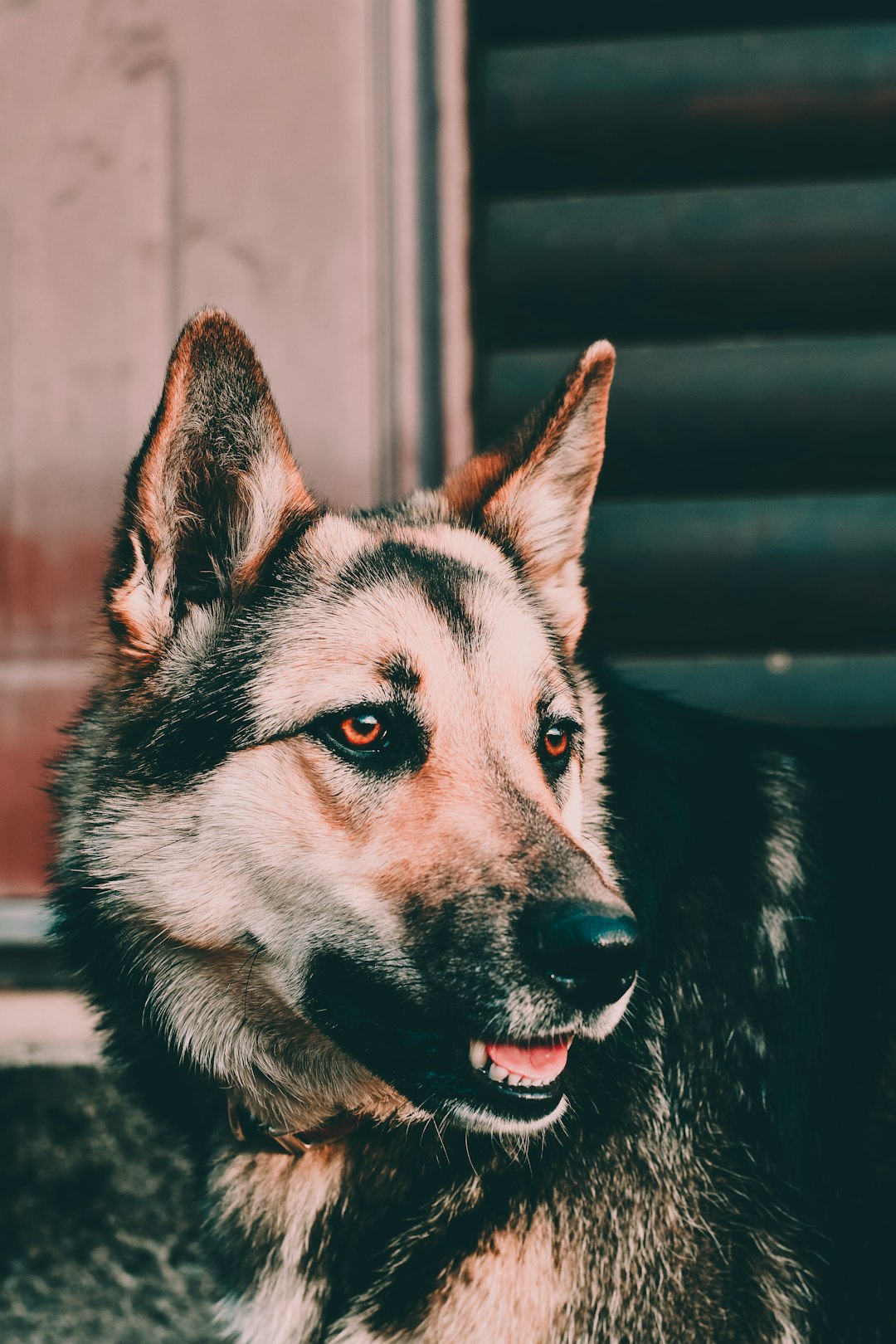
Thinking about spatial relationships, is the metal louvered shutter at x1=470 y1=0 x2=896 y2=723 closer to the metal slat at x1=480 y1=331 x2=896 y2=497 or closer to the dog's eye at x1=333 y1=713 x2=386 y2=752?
the metal slat at x1=480 y1=331 x2=896 y2=497

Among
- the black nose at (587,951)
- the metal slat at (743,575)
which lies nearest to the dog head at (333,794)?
the black nose at (587,951)

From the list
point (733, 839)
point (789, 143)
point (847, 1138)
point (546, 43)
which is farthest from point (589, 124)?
point (847, 1138)

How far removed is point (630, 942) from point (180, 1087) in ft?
3.17

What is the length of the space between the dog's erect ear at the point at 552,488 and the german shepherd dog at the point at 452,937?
0.01 metres

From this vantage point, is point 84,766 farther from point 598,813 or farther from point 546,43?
point 546,43

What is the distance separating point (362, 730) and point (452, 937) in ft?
1.24

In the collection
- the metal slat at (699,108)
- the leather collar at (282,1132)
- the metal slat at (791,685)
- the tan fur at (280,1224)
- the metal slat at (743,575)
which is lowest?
the tan fur at (280,1224)

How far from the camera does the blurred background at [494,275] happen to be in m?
2.98

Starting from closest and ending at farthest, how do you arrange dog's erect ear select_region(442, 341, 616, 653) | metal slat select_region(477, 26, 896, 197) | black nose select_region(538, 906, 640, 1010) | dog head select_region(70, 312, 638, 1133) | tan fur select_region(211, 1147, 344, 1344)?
black nose select_region(538, 906, 640, 1010) < dog head select_region(70, 312, 638, 1133) < tan fur select_region(211, 1147, 344, 1344) < dog's erect ear select_region(442, 341, 616, 653) < metal slat select_region(477, 26, 896, 197)

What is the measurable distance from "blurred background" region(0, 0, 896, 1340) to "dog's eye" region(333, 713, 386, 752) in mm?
1484

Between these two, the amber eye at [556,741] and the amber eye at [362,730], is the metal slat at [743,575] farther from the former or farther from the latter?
the amber eye at [362,730]

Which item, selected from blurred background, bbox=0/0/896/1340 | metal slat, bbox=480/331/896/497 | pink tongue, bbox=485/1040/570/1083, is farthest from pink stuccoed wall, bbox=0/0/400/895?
pink tongue, bbox=485/1040/570/1083

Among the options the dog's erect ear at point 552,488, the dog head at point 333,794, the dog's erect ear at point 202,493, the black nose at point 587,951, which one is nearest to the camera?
the black nose at point 587,951

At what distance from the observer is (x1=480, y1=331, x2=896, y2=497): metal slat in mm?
3047
